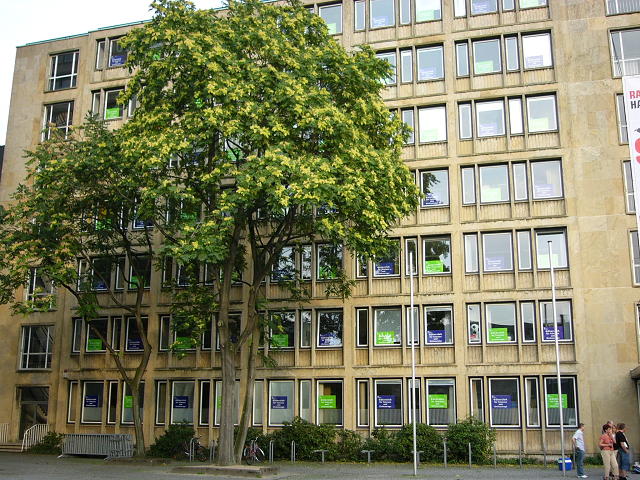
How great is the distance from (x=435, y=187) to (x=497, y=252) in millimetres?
4256

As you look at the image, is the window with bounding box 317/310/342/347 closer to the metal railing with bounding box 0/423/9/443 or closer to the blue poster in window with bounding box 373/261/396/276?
the blue poster in window with bounding box 373/261/396/276

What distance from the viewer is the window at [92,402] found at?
133 ft

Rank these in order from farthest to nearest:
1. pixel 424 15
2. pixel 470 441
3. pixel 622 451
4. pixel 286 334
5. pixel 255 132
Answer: pixel 424 15 → pixel 286 334 → pixel 470 441 → pixel 255 132 → pixel 622 451

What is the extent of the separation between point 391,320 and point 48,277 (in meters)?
15.1

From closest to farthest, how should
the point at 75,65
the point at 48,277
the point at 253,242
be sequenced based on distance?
the point at 253,242
the point at 48,277
the point at 75,65

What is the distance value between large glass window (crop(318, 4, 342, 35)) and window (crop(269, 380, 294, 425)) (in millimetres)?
17980

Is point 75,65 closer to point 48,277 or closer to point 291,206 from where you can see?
point 48,277

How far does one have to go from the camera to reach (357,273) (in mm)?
37156

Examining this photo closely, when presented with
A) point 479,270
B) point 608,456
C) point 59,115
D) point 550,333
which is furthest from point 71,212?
point 608,456

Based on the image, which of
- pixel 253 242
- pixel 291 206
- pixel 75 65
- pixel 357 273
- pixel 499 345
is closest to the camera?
pixel 291 206

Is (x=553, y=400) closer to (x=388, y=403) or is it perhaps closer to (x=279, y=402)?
(x=388, y=403)

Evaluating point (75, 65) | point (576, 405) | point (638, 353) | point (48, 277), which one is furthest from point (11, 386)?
point (638, 353)

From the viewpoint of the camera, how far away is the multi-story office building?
33344 mm

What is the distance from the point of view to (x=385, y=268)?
3678 centimetres
